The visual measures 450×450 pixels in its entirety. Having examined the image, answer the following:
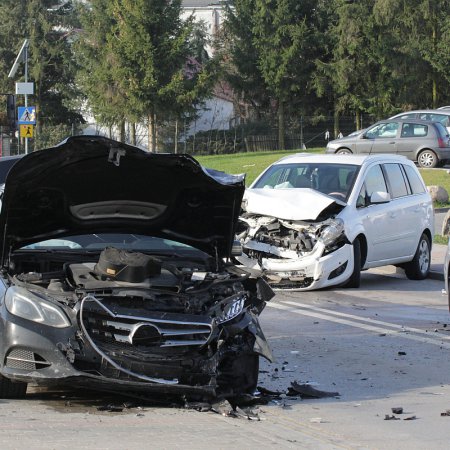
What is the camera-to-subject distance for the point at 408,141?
34.8 m

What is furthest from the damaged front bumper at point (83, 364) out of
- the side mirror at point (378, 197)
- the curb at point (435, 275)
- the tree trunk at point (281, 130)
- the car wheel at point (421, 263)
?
the tree trunk at point (281, 130)

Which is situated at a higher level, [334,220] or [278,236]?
[334,220]

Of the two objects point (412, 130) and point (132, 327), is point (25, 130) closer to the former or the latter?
point (412, 130)

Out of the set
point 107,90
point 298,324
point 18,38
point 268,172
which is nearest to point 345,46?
point 107,90

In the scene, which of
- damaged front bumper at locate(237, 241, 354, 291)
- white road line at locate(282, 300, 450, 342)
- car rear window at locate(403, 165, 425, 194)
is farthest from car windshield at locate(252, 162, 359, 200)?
white road line at locate(282, 300, 450, 342)

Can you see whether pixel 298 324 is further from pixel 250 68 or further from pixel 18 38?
pixel 18 38

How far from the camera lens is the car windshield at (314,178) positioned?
14.9m

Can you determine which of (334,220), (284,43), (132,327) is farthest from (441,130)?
(132,327)

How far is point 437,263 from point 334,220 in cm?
449

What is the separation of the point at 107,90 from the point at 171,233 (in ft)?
162

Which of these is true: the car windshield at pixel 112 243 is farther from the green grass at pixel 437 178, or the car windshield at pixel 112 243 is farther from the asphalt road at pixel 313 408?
the green grass at pixel 437 178

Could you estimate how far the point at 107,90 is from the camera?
57.1 metres

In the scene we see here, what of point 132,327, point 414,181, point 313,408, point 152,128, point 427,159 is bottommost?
point 313,408

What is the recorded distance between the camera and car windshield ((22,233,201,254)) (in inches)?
338
